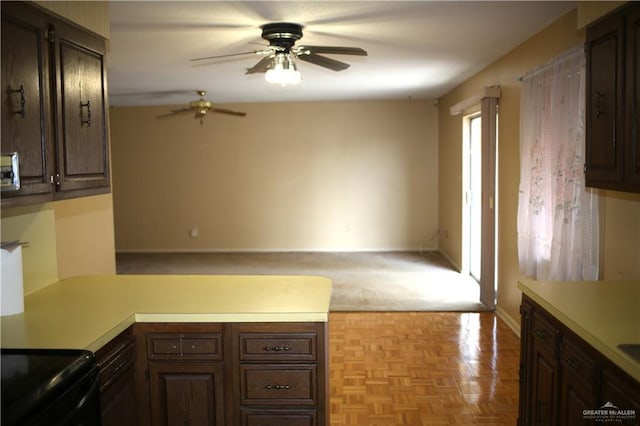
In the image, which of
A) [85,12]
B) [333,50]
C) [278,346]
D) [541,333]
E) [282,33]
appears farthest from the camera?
[282,33]

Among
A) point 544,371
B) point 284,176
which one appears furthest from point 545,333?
point 284,176

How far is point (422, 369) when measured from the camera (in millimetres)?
3635

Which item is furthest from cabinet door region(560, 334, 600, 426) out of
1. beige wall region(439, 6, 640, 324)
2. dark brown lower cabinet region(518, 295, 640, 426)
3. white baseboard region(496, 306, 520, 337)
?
white baseboard region(496, 306, 520, 337)

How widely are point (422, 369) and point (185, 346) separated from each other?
1939 millimetres

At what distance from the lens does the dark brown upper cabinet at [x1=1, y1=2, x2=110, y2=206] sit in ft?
6.16

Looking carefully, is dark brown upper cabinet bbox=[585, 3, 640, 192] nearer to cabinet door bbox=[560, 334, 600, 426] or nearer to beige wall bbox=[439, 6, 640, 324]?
beige wall bbox=[439, 6, 640, 324]

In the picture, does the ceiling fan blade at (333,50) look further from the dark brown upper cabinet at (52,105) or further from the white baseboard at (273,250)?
the white baseboard at (273,250)

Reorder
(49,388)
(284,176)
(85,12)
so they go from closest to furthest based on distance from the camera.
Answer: (49,388), (85,12), (284,176)

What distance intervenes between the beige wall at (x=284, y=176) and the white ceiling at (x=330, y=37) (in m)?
1.71

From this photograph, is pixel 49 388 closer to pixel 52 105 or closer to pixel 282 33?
pixel 52 105

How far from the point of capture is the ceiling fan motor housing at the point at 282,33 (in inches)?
139

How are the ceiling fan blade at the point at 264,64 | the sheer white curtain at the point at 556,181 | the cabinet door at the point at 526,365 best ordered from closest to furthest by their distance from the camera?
the cabinet door at the point at 526,365 < the sheer white curtain at the point at 556,181 < the ceiling fan blade at the point at 264,64

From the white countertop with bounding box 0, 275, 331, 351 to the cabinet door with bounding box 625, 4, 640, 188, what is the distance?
1302 mm

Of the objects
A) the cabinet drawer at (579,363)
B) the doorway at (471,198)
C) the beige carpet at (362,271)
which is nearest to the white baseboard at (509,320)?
the beige carpet at (362,271)
